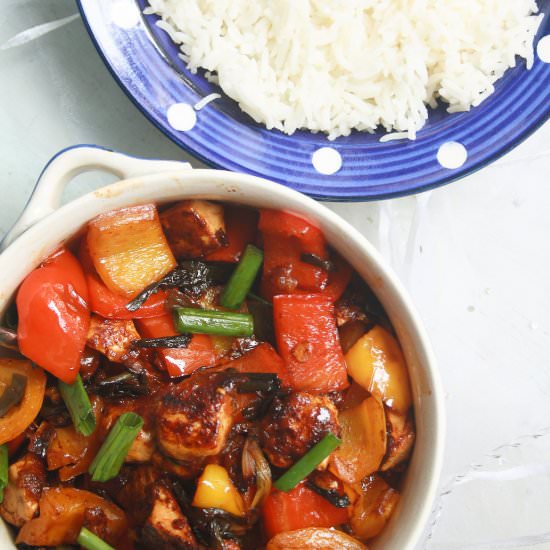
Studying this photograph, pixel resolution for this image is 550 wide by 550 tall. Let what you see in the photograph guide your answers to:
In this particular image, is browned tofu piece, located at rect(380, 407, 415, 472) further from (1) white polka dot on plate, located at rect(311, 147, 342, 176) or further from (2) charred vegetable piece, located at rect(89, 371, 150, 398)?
(1) white polka dot on plate, located at rect(311, 147, 342, 176)

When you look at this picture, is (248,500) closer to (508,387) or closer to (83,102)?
(508,387)

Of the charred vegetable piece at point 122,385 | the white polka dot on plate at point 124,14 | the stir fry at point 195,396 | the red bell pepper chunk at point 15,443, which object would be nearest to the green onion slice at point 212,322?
the stir fry at point 195,396

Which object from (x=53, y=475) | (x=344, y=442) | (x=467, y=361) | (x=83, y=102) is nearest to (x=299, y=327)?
(x=344, y=442)

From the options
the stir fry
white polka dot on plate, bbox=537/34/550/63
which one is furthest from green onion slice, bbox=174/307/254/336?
white polka dot on plate, bbox=537/34/550/63

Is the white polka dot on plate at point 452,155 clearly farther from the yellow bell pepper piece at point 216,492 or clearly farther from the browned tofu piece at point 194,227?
the yellow bell pepper piece at point 216,492

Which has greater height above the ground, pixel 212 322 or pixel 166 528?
pixel 212 322

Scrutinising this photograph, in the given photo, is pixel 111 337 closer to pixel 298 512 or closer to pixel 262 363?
pixel 262 363

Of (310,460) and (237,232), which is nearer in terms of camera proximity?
(310,460)

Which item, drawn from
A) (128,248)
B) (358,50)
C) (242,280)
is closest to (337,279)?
(242,280)
